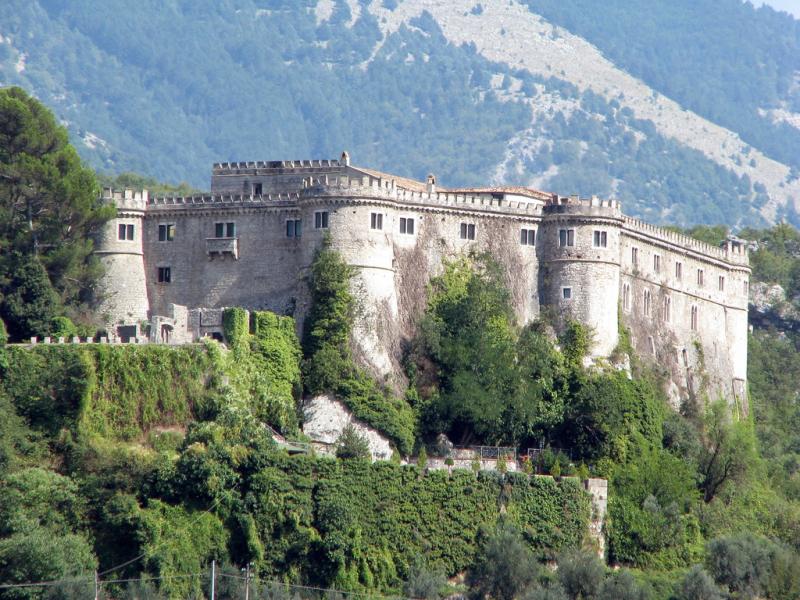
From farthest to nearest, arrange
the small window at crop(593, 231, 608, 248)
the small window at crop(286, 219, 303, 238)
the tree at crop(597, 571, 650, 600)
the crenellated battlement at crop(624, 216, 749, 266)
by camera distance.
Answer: the crenellated battlement at crop(624, 216, 749, 266)
the small window at crop(593, 231, 608, 248)
the small window at crop(286, 219, 303, 238)
the tree at crop(597, 571, 650, 600)

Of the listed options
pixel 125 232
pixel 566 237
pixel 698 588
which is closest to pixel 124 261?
pixel 125 232

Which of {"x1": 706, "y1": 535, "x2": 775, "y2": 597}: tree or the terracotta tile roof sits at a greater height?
the terracotta tile roof

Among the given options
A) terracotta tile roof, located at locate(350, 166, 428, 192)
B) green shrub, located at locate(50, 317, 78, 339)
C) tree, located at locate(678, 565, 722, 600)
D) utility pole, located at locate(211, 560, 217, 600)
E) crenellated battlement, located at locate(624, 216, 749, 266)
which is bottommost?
tree, located at locate(678, 565, 722, 600)

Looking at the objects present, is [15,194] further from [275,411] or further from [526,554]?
[526,554]

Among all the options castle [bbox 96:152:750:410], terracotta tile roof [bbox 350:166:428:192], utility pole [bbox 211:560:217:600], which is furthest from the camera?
terracotta tile roof [bbox 350:166:428:192]

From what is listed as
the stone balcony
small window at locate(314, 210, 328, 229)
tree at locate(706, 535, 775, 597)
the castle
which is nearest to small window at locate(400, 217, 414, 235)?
the castle

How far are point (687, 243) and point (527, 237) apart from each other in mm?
12867

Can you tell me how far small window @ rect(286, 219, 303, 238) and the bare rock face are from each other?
907cm

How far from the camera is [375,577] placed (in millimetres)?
76938

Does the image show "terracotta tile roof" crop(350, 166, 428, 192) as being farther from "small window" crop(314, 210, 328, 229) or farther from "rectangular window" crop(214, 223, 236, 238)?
"rectangular window" crop(214, 223, 236, 238)

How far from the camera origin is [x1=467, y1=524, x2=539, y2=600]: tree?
78000mm

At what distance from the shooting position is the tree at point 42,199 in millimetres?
87188

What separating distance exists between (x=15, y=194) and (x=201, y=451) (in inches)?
713

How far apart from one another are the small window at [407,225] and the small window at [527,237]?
5297 millimetres
